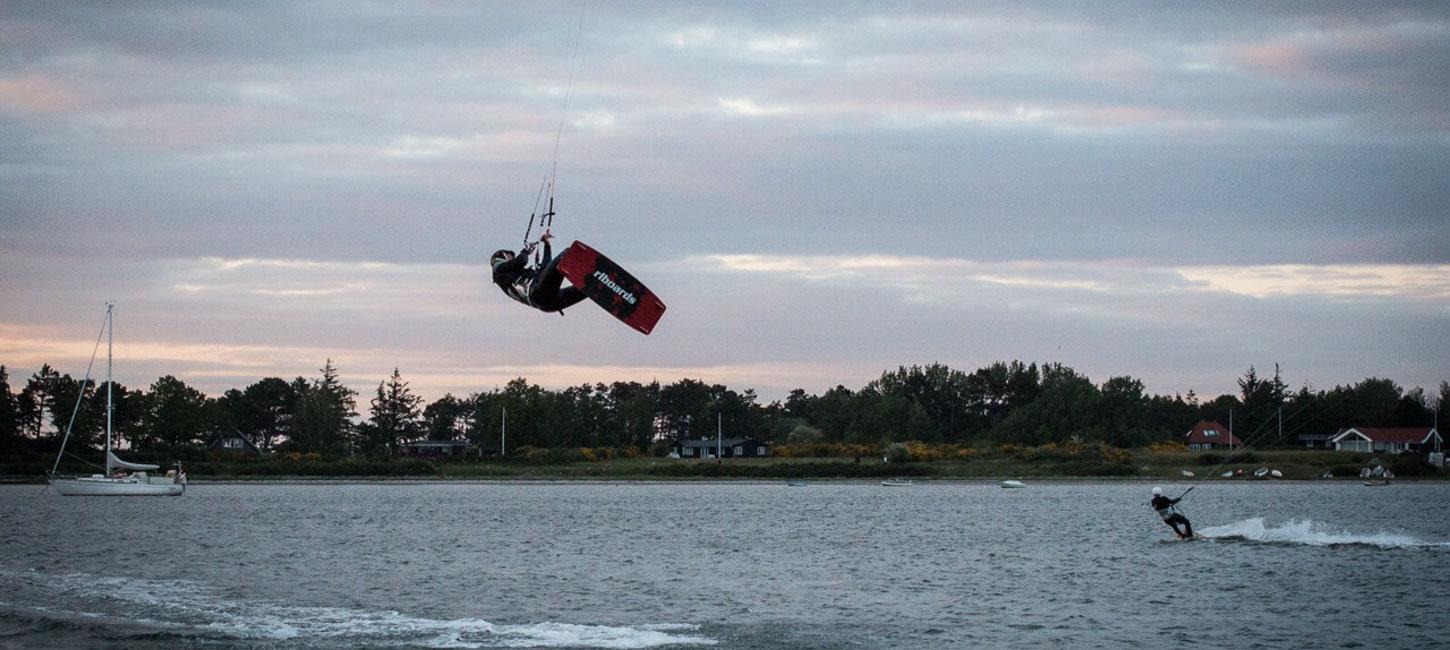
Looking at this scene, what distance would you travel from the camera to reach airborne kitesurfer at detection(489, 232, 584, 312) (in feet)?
64.5

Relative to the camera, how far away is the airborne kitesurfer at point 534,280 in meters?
19.7

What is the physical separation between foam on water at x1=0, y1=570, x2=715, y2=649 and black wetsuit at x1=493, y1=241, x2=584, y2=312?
6.34 m

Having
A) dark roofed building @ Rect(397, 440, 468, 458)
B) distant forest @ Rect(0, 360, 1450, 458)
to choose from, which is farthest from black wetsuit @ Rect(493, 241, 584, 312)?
dark roofed building @ Rect(397, 440, 468, 458)

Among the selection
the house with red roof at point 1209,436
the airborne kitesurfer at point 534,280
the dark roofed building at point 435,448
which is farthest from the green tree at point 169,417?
the airborne kitesurfer at point 534,280

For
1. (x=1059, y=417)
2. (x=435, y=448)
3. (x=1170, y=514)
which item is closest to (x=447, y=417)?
(x=435, y=448)

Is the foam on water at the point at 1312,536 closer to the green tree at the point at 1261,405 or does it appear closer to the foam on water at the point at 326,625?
the foam on water at the point at 326,625

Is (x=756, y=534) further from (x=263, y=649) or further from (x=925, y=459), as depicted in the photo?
(x=925, y=459)

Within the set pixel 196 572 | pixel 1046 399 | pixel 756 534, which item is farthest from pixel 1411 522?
pixel 1046 399

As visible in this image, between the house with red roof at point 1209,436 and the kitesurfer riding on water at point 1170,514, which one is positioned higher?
the house with red roof at point 1209,436

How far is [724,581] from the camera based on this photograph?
34562 millimetres

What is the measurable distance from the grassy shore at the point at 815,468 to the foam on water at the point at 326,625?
81.0 meters

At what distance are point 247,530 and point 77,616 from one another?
3001cm

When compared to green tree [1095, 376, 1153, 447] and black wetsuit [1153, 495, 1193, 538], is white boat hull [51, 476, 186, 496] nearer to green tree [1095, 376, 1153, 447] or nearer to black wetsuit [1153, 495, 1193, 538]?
black wetsuit [1153, 495, 1193, 538]

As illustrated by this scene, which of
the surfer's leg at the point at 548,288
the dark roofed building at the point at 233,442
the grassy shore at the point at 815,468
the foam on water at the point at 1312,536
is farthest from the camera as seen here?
the dark roofed building at the point at 233,442
